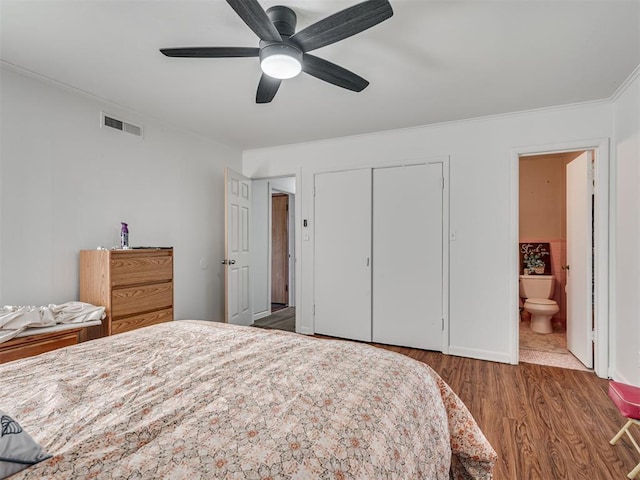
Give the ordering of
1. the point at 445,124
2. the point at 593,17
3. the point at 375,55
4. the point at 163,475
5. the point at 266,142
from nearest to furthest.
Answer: the point at 163,475, the point at 593,17, the point at 375,55, the point at 445,124, the point at 266,142

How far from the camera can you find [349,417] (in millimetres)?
999

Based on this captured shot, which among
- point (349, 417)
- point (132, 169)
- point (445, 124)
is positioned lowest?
point (349, 417)

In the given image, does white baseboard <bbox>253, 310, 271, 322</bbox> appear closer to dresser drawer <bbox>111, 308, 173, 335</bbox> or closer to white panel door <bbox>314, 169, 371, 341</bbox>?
white panel door <bbox>314, 169, 371, 341</bbox>

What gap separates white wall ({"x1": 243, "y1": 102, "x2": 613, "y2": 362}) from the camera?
3.15 meters

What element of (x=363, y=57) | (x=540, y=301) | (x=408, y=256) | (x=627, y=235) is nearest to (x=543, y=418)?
(x=627, y=235)

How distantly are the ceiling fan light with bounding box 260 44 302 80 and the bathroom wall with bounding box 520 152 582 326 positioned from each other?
172 inches

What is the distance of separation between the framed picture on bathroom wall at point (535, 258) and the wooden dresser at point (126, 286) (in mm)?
→ 4852

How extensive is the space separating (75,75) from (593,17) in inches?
135

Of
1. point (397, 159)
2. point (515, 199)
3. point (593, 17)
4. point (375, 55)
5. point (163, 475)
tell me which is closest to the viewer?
point (163, 475)

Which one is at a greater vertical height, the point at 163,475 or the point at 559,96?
the point at 559,96

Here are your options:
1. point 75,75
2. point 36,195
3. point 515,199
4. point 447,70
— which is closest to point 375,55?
point 447,70

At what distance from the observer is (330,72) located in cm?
203

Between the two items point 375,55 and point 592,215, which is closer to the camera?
point 375,55

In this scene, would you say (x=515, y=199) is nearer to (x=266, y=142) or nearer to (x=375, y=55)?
(x=375, y=55)
